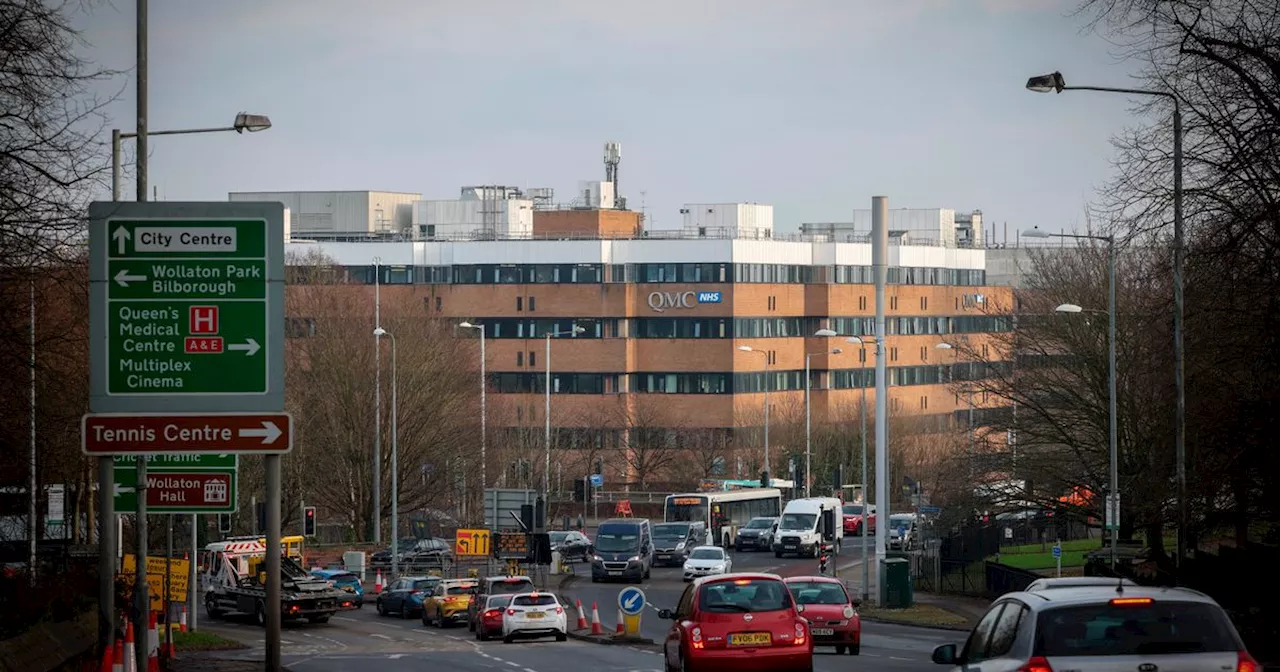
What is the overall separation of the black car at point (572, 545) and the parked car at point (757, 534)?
7.71 m

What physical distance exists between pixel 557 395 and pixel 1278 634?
9605cm

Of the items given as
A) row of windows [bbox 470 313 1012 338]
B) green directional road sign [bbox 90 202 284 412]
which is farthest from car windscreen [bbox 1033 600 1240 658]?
row of windows [bbox 470 313 1012 338]

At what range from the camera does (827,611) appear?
31094mm

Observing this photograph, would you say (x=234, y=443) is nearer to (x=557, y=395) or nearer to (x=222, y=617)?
(x=222, y=617)

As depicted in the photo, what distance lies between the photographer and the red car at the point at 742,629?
2247 cm

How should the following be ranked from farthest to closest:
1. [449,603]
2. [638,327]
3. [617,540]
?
[638,327] → [617,540] → [449,603]

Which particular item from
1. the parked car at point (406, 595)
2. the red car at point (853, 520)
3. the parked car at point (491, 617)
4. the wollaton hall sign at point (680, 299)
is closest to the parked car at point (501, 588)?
the parked car at point (491, 617)

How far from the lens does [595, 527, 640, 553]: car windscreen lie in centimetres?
6544

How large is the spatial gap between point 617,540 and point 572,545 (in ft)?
41.1

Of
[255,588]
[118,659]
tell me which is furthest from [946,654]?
[255,588]

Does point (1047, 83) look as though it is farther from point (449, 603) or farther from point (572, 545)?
point (572, 545)

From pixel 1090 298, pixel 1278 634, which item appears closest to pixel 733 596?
pixel 1278 634

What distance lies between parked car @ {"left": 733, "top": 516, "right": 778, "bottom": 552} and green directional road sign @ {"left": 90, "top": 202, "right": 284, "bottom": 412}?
6507 centimetres

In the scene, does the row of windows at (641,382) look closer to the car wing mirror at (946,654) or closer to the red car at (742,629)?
the red car at (742,629)
